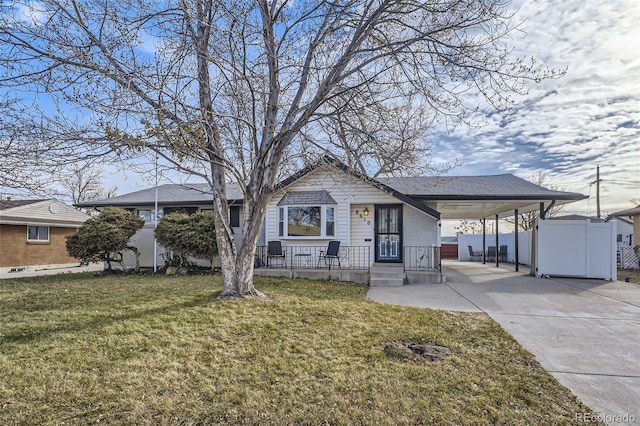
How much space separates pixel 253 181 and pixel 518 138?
11469mm

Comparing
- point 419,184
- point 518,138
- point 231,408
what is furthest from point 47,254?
point 518,138

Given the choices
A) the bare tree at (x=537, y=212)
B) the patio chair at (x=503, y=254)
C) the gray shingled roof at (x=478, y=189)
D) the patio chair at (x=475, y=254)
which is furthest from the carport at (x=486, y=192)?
the bare tree at (x=537, y=212)

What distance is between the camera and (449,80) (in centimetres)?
607

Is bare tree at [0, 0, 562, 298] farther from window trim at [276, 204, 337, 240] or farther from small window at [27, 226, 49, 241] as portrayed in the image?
small window at [27, 226, 49, 241]

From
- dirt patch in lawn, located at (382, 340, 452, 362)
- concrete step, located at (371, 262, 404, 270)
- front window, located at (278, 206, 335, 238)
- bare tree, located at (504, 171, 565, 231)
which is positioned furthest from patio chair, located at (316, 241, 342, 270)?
bare tree, located at (504, 171, 565, 231)

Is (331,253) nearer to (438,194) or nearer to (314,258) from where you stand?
(314,258)

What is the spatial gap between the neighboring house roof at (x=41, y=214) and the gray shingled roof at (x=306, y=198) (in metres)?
12.8

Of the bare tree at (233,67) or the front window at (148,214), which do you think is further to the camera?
the front window at (148,214)

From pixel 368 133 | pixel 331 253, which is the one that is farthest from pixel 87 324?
pixel 331 253

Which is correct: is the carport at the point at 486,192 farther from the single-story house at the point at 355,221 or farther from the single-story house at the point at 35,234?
the single-story house at the point at 35,234

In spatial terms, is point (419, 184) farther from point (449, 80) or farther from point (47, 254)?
point (47, 254)

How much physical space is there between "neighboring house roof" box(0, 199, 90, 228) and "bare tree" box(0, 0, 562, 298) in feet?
46.0

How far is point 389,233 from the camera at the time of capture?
12.5 meters

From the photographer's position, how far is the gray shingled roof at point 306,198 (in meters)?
12.0
